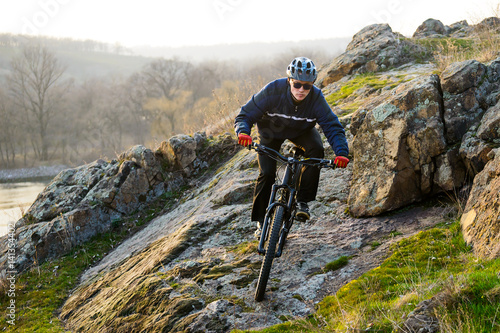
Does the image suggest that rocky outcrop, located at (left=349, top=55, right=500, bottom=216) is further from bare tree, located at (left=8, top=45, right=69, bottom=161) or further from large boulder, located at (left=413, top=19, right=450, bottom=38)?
bare tree, located at (left=8, top=45, right=69, bottom=161)

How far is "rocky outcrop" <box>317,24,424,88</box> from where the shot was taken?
11.3 metres

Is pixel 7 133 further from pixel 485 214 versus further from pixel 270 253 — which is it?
pixel 485 214

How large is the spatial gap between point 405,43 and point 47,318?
11.5 meters

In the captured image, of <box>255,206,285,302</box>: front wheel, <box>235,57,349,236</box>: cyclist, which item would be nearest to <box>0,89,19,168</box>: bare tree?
<box>235,57,349,236</box>: cyclist

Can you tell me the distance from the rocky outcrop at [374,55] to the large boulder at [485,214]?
23.7 ft

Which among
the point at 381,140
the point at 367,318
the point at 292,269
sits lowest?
the point at 292,269

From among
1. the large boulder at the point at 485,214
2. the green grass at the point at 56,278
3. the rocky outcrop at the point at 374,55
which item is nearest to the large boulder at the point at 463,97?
the large boulder at the point at 485,214

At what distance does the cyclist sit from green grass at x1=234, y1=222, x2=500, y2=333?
3.83 feet

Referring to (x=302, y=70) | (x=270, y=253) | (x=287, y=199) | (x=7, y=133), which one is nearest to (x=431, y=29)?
(x=302, y=70)

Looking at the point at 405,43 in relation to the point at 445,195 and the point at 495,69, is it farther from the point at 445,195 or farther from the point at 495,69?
the point at 445,195

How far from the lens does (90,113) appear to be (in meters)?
63.6

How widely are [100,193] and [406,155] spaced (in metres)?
7.11

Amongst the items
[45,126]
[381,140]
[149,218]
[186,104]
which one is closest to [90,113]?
[45,126]

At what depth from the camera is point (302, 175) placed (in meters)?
4.91
